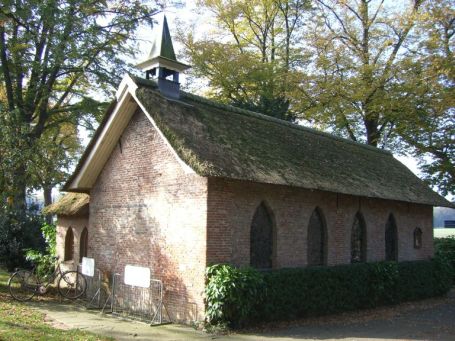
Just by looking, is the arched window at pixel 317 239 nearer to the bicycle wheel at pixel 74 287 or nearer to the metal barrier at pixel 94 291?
the metal barrier at pixel 94 291

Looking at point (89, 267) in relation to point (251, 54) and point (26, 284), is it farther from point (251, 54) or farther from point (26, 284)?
point (251, 54)

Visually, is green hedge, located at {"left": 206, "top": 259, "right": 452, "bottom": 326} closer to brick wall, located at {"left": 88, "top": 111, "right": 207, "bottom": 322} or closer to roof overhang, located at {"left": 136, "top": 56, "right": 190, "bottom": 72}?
brick wall, located at {"left": 88, "top": 111, "right": 207, "bottom": 322}

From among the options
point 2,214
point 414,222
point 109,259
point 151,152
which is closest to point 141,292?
point 109,259

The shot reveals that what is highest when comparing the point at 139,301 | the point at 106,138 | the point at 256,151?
the point at 106,138

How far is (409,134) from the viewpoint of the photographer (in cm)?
3109

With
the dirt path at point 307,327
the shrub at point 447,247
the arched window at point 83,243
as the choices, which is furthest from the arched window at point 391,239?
the arched window at point 83,243

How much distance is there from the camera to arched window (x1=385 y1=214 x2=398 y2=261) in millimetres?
20425

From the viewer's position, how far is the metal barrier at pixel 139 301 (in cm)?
1393

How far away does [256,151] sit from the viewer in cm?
1527

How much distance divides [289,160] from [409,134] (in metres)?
17.7

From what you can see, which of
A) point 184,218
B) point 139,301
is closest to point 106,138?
point 184,218

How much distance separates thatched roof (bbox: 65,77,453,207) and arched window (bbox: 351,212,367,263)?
1287 mm

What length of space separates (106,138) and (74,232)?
597 cm

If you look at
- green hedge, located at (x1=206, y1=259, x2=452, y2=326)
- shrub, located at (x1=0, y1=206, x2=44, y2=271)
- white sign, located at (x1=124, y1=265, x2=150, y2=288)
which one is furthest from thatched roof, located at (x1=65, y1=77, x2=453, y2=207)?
shrub, located at (x1=0, y1=206, x2=44, y2=271)
